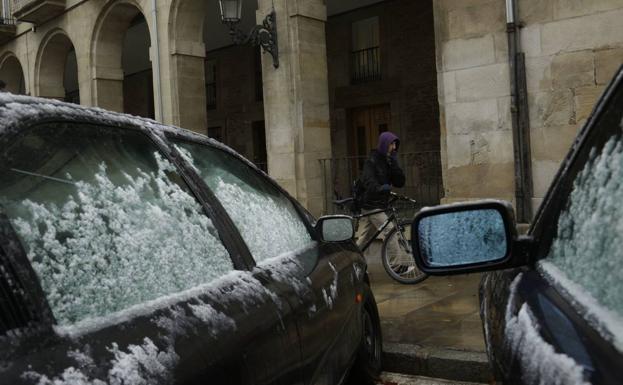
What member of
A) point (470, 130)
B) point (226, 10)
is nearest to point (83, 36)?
point (226, 10)

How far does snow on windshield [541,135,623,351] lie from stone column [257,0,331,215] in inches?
314

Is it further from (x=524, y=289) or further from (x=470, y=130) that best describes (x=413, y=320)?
(x=524, y=289)

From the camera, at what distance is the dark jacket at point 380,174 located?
22.8 feet

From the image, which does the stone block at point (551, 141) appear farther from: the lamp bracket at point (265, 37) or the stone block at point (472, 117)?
the lamp bracket at point (265, 37)

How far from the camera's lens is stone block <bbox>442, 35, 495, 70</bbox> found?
7.08 meters

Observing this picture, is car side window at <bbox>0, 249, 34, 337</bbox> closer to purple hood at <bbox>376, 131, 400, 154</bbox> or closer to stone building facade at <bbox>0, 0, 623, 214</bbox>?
purple hood at <bbox>376, 131, 400, 154</bbox>

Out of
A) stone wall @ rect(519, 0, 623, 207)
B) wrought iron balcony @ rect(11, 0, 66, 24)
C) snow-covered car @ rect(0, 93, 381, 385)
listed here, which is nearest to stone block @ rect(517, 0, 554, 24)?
stone wall @ rect(519, 0, 623, 207)

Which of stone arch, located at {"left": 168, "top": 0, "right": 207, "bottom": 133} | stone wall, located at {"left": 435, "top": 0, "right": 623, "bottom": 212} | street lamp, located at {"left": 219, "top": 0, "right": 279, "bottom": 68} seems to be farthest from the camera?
stone arch, located at {"left": 168, "top": 0, "right": 207, "bottom": 133}

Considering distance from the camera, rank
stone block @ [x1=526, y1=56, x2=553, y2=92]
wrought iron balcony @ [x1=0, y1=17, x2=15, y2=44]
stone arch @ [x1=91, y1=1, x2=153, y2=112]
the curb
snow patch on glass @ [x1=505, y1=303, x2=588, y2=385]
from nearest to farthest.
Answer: snow patch on glass @ [x1=505, y1=303, x2=588, y2=385]
the curb
stone block @ [x1=526, y1=56, x2=553, y2=92]
stone arch @ [x1=91, y1=1, x2=153, y2=112]
wrought iron balcony @ [x1=0, y1=17, x2=15, y2=44]

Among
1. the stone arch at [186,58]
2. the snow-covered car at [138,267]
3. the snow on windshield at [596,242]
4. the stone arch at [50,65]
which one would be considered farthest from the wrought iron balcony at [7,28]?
the snow on windshield at [596,242]

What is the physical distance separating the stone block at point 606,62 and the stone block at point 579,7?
17.3 inches

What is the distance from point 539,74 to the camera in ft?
22.0

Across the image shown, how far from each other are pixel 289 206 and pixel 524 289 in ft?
5.34

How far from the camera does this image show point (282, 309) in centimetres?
200
